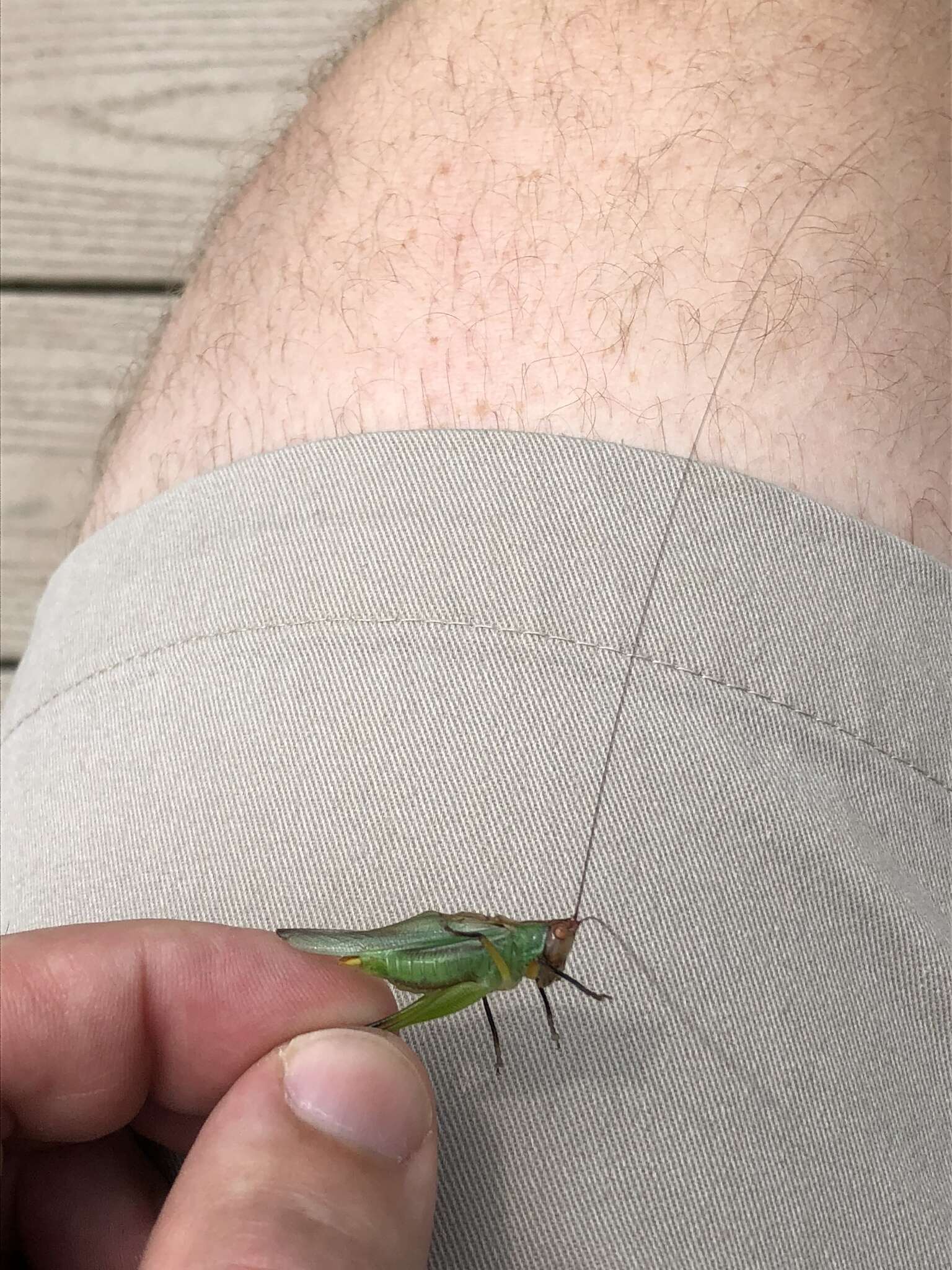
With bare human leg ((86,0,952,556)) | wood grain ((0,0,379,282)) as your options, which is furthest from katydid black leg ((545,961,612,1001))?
wood grain ((0,0,379,282))

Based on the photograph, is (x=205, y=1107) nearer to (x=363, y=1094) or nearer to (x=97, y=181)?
(x=363, y=1094)

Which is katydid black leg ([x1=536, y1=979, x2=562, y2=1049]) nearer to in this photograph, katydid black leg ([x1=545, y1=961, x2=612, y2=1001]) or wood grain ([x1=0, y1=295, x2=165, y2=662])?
katydid black leg ([x1=545, y1=961, x2=612, y2=1001])

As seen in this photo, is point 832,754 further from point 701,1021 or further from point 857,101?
point 857,101

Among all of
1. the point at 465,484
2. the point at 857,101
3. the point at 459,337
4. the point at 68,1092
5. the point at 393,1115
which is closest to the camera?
the point at 393,1115

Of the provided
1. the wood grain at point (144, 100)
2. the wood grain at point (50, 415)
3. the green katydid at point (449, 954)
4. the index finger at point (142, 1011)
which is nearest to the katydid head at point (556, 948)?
the green katydid at point (449, 954)

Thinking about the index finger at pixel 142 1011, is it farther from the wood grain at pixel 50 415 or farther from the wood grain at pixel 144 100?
the wood grain at pixel 144 100

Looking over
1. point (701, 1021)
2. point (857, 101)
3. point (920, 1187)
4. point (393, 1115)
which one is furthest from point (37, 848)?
point (857, 101)
